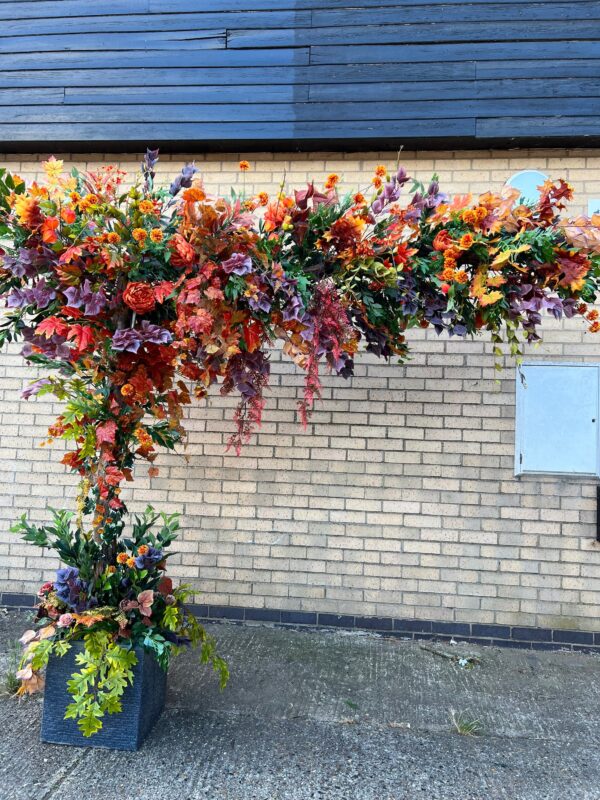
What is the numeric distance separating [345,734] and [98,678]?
1.28 meters

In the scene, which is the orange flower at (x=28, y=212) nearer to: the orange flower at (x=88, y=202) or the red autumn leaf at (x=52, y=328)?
the orange flower at (x=88, y=202)

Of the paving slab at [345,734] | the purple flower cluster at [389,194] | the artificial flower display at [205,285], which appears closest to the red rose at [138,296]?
the artificial flower display at [205,285]

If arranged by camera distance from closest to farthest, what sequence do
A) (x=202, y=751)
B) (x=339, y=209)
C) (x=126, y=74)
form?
(x=339, y=209)
(x=202, y=751)
(x=126, y=74)

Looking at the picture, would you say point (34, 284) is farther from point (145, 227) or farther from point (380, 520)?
point (380, 520)

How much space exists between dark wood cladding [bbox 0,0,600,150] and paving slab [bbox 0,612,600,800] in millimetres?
3701

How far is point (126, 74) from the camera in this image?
15.9 ft

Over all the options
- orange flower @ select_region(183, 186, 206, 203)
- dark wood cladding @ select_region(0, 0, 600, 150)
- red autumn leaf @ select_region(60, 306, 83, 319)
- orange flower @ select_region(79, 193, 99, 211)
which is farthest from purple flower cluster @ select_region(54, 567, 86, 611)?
dark wood cladding @ select_region(0, 0, 600, 150)

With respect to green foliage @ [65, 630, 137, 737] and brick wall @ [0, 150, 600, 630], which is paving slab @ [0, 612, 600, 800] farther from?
brick wall @ [0, 150, 600, 630]

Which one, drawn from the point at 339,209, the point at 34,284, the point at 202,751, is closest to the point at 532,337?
the point at 339,209

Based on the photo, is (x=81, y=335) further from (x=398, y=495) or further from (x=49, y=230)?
(x=398, y=495)

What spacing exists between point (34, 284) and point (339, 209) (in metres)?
1.43

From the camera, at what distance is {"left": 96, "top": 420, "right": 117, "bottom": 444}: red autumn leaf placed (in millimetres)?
2844

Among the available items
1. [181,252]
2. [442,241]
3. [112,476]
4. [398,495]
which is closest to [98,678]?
[112,476]

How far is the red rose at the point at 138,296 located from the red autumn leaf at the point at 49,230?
0.36 m
